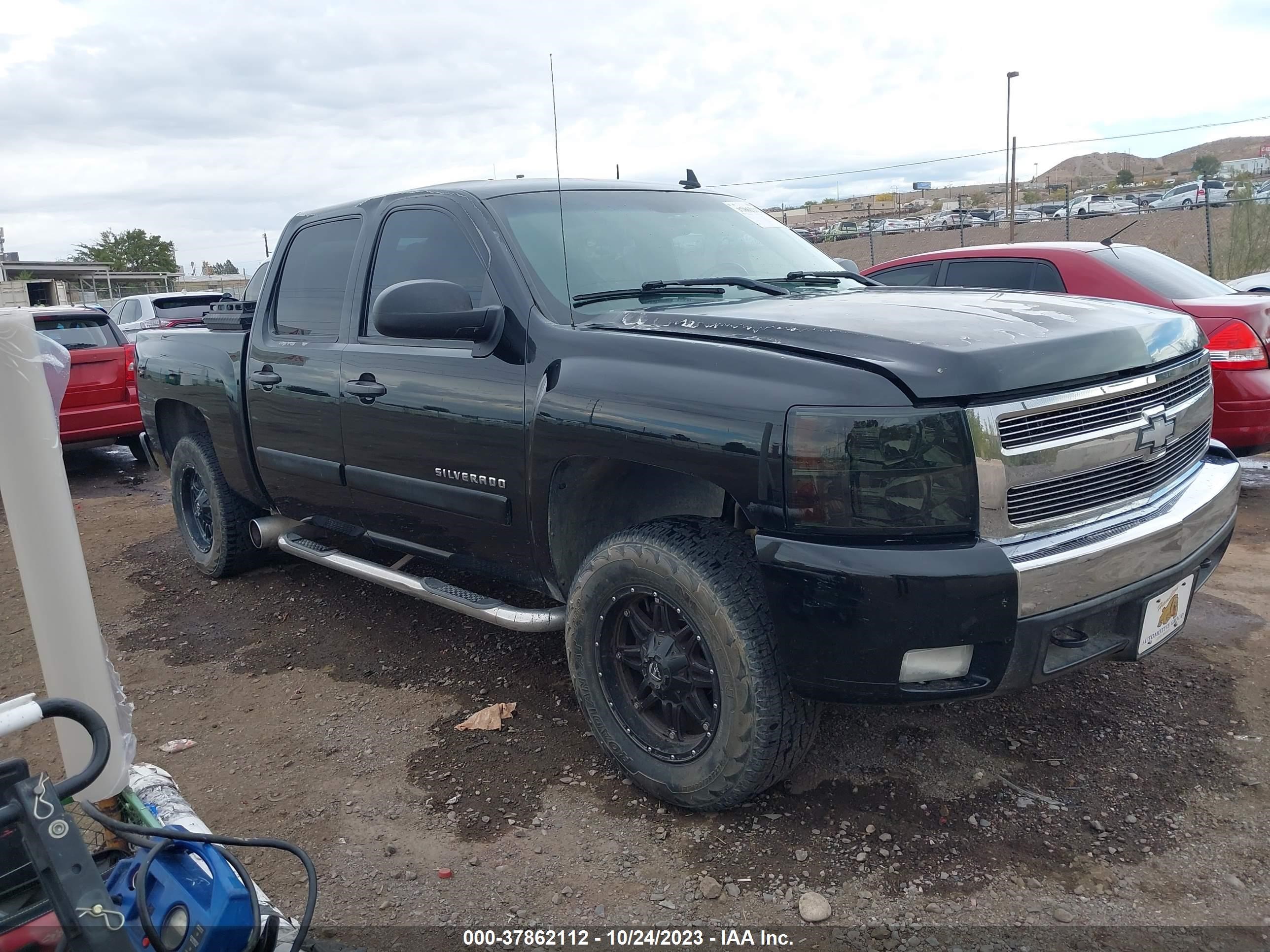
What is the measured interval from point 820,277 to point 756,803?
2025 millimetres

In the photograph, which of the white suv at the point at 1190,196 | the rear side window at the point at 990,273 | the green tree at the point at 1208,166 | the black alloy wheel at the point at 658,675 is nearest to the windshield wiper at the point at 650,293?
the black alloy wheel at the point at 658,675

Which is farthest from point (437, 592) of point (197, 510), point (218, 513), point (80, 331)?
point (80, 331)

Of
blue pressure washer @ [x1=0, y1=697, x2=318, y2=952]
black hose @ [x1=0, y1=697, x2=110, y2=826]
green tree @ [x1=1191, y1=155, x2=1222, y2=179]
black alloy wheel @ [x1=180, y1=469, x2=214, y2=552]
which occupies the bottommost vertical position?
black alloy wheel @ [x1=180, y1=469, x2=214, y2=552]

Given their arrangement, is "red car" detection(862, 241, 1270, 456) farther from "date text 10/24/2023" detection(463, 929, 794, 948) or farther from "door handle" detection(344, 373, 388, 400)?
"date text 10/24/2023" detection(463, 929, 794, 948)

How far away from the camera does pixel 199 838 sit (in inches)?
68.5

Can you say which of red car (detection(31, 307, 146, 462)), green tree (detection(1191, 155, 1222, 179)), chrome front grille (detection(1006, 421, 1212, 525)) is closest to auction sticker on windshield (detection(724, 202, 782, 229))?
chrome front grille (detection(1006, 421, 1212, 525))

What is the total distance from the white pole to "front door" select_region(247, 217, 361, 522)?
6.61ft

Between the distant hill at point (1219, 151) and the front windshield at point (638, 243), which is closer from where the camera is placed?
the front windshield at point (638, 243)

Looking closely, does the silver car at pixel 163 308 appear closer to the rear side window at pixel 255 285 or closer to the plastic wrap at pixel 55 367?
the rear side window at pixel 255 285

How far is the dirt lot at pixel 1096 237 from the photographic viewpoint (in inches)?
831

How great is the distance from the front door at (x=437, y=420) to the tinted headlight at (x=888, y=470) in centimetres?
113

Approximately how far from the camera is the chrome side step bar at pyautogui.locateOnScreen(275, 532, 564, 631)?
10.5 feet

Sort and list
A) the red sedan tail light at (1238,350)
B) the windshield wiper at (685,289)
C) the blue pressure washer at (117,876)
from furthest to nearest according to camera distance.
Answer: the red sedan tail light at (1238,350) → the windshield wiper at (685,289) → the blue pressure washer at (117,876)

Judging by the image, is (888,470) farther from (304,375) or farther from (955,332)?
(304,375)
